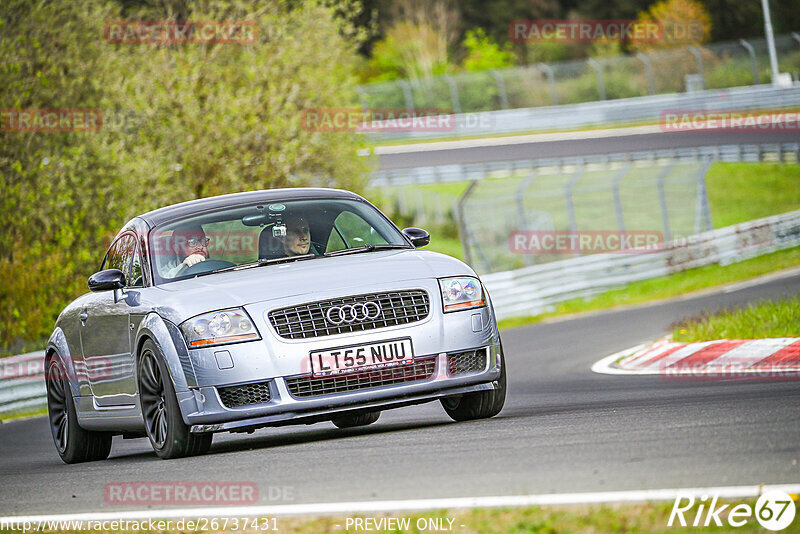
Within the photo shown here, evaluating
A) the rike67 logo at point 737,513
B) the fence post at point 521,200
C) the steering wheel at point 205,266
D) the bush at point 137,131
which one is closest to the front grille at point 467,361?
the steering wheel at point 205,266

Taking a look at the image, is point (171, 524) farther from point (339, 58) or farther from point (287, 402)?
point (339, 58)

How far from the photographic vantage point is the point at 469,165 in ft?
148

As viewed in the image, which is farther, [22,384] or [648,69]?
[648,69]

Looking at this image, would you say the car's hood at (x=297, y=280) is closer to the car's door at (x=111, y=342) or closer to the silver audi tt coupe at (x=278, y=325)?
the silver audi tt coupe at (x=278, y=325)

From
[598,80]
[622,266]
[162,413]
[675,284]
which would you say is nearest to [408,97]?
[598,80]

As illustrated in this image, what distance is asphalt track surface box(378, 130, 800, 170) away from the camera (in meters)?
41.1

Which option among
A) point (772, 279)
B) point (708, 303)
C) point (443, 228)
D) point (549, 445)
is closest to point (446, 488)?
point (549, 445)

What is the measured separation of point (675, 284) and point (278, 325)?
20.7 meters

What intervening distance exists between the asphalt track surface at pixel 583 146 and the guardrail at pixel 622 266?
966 centimetres

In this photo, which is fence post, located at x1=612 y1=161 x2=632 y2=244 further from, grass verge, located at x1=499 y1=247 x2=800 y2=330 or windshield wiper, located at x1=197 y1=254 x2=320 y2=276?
windshield wiper, located at x1=197 y1=254 x2=320 y2=276

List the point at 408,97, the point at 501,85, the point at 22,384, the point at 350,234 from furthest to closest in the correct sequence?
the point at 408,97
the point at 501,85
the point at 22,384
the point at 350,234

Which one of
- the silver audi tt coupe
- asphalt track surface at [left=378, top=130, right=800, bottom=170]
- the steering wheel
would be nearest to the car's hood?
the silver audi tt coupe

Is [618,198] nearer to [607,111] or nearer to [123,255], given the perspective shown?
[123,255]

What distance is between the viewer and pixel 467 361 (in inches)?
329
